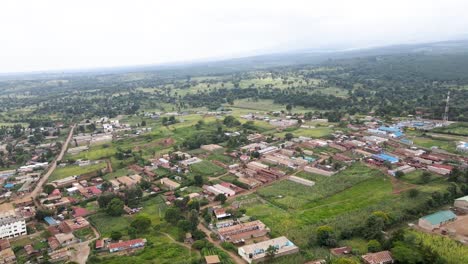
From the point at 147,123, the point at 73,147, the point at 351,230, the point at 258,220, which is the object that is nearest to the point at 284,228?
the point at 258,220

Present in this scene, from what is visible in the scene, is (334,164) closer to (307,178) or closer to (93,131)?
(307,178)

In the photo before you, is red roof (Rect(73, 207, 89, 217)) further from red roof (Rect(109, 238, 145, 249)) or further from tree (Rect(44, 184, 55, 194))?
red roof (Rect(109, 238, 145, 249))

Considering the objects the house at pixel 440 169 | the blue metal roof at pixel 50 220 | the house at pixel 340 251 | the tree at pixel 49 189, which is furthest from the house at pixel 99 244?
the house at pixel 440 169

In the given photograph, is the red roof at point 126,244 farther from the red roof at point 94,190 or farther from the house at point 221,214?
the red roof at point 94,190

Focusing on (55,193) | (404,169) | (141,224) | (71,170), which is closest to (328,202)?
(404,169)

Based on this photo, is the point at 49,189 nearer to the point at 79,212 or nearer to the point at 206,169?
the point at 79,212

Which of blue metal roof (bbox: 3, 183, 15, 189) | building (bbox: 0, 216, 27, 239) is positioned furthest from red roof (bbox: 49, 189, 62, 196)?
building (bbox: 0, 216, 27, 239)

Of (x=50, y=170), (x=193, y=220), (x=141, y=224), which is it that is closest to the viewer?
(x=193, y=220)

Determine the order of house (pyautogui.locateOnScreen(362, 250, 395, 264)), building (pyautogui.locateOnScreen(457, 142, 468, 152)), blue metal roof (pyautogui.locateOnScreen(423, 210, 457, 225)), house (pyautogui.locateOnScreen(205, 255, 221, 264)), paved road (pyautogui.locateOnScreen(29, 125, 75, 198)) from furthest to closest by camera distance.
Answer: building (pyautogui.locateOnScreen(457, 142, 468, 152)) → paved road (pyautogui.locateOnScreen(29, 125, 75, 198)) → blue metal roof (pyautogui.locateOnScreen(423, 210, 457, 225)) → house (pyautogui.locateOnScreen(205, 255, 221, 264)) → house (pyautogui.locateOnScreen(362, 250, 395, 264))
